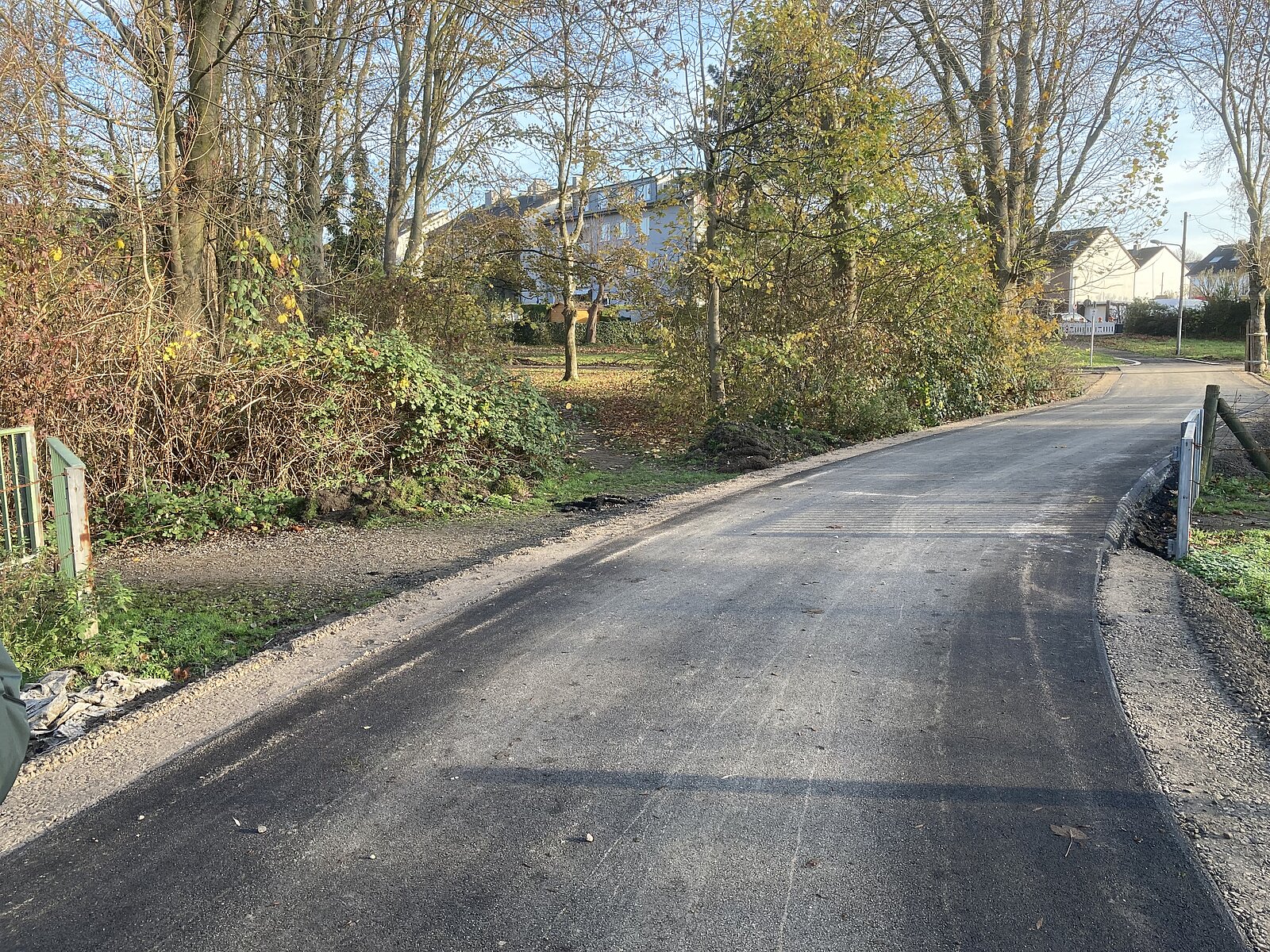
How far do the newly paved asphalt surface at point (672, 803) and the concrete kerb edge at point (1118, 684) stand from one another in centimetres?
4

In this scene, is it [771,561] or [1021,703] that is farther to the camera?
[771,561]

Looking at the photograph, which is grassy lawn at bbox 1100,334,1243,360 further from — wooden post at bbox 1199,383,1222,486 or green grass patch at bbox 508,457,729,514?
green grass patch at bbox 508,457,729,514

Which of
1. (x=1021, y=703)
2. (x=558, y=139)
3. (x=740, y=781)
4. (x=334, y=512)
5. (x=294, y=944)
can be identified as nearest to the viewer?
(x=294, y=944)

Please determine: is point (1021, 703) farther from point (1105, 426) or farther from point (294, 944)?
point (1105, 426)

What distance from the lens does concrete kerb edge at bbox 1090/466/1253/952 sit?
3084mm

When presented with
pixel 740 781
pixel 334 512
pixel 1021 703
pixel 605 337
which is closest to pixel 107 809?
pixel 740 781

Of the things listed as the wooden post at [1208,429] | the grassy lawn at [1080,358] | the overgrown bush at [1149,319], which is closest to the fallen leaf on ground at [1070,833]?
the wooden post at [1208,429]

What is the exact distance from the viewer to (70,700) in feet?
15.5

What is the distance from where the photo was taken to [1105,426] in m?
17.0

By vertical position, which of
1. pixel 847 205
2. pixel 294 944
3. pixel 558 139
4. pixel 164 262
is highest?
pixel 558 139

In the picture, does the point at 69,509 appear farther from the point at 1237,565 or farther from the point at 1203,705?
the point at 1237,565

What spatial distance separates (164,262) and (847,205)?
433 inches

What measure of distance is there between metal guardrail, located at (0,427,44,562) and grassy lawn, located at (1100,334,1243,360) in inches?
1933

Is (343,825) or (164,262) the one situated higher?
(164,262)
